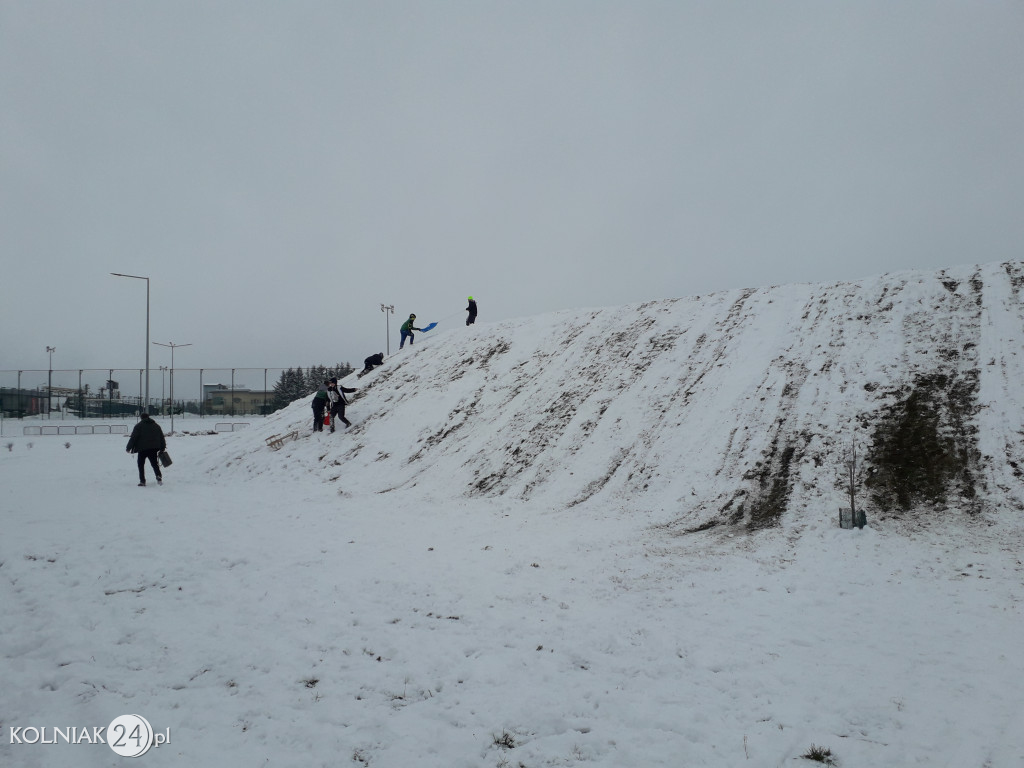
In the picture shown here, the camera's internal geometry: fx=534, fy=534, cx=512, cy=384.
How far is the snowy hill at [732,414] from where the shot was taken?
9969mm

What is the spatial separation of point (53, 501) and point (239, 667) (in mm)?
10735

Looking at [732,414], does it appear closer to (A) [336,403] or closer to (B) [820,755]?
(B) [820,755]

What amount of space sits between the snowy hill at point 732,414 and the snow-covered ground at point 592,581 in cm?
9

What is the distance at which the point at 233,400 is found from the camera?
48.7 m

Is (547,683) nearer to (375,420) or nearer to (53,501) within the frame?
(53,501)

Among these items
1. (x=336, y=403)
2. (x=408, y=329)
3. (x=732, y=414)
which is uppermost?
(x=408, y=329)

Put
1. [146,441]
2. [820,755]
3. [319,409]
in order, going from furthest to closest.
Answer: [319,409], [146,441], [820,755]

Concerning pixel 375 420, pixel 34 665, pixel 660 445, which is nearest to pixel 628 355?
pixel 660 445

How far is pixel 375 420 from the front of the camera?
19.4m

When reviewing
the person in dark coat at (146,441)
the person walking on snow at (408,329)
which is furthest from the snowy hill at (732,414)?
the person walking on snow at (408,329)

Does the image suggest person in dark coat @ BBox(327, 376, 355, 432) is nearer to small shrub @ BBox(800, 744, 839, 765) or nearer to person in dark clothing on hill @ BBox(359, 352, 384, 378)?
person in dark clothing on hill @ BBox(359, 352, 384, 378)

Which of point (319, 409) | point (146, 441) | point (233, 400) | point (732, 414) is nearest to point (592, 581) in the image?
point (732, 414)

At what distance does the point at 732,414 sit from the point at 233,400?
1856 inches

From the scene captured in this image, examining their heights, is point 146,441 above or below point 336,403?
below
